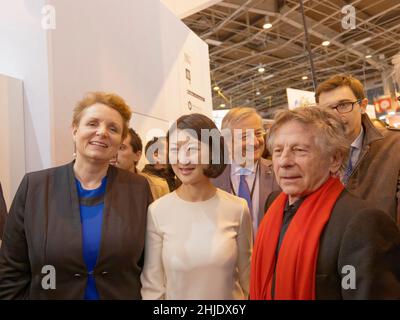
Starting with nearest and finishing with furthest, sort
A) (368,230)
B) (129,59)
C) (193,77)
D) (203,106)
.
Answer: (368,230), (129,59), (193,77), (203,106)

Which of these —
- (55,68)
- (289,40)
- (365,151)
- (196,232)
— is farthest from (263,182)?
(289,40)

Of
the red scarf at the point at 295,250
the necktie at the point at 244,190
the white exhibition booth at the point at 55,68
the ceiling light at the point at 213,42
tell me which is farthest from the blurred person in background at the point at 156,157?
the ceiling light at the point at 213,42

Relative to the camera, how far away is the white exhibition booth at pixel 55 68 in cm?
224

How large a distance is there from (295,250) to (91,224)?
2.82 feet

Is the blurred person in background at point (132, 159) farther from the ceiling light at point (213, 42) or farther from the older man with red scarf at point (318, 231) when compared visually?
the ceiling light at point (213, 42)

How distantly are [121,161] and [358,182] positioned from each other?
147cm

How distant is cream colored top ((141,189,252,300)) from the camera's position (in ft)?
5.02

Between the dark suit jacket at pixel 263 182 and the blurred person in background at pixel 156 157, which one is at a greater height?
the blurred person in background at pixel 156 157

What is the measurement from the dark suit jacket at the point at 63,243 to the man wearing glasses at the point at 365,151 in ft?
3.61

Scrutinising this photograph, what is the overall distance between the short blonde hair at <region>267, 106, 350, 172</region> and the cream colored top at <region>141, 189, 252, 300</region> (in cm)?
48

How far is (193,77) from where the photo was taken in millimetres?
4410

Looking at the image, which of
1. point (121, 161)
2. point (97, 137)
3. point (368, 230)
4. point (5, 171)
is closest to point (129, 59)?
point (121, 161)

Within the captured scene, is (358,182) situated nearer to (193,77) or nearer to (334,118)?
(334,118)

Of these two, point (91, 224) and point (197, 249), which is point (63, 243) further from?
point (197, 249)
